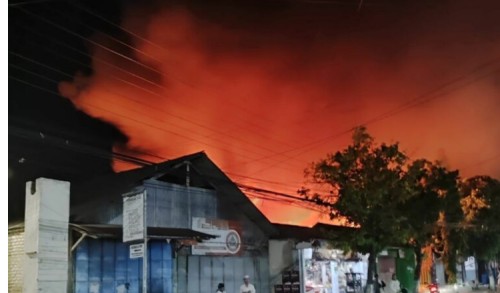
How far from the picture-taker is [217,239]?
8852 millimetres

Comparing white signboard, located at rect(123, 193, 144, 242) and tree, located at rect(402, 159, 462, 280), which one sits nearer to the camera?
white signboard, located at rect(123, 193, 144, 242)

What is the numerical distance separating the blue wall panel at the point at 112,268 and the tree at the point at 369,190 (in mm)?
3472

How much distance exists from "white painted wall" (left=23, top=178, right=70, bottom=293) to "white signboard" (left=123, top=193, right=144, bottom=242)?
120cm

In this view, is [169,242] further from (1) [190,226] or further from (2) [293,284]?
(2) [293,284]

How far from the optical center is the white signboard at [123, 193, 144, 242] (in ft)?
11.7

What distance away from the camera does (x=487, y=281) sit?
17375 millimetres

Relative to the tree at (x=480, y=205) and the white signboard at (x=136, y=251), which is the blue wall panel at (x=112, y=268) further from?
the tree at (x=480, y=205)

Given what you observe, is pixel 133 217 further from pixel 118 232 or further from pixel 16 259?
pixel 118 232

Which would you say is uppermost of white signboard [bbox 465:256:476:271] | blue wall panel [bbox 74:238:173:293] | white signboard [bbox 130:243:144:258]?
white signboard [bbox 130:243:144:258]

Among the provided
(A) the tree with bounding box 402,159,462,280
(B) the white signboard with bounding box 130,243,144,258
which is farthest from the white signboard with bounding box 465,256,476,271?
(B) the white signboard with bounding box 130,243,144,258

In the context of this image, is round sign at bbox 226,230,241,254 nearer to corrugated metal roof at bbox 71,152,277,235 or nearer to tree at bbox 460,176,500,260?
corrugated metal roof at bbox 71,152,277,235
